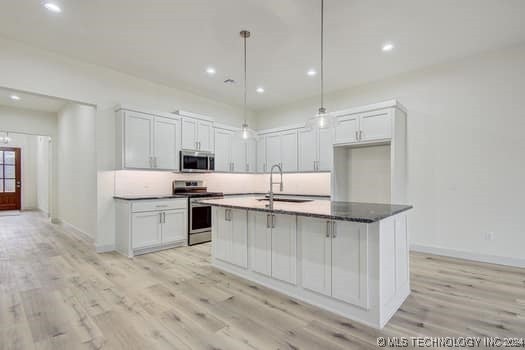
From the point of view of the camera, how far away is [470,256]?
3.90 m

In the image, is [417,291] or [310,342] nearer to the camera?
[310,342]

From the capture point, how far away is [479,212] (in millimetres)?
3854

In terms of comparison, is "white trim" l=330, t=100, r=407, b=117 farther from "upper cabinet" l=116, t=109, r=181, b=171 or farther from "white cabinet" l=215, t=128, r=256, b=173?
"upper cabinet" l=116, t=109, r=181, b=171

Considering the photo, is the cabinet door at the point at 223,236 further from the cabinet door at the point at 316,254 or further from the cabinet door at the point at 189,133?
the cabinet door at the point at 189,133

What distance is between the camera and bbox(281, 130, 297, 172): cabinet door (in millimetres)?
5676

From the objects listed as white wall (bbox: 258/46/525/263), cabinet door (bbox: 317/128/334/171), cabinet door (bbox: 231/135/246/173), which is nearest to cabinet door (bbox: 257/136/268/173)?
cabinet door (bbox: 231/135/246/173)

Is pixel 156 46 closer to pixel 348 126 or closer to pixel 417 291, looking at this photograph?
pixel 348 126

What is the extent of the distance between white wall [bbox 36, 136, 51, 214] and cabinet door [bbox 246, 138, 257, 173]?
726 cm

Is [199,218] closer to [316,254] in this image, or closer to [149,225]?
[149,225]

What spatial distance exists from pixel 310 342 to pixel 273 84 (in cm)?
442

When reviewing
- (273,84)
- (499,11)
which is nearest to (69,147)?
(273,84)

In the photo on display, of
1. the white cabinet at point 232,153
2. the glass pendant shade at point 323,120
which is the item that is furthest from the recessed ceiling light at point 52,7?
the white cabinet at point 232,153

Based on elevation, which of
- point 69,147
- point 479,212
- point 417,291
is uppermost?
point 69,147

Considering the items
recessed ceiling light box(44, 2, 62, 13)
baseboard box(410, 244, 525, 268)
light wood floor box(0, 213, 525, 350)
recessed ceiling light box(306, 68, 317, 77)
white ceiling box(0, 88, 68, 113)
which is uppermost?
recessed ceiling light box(44, 2, 62, 13)
